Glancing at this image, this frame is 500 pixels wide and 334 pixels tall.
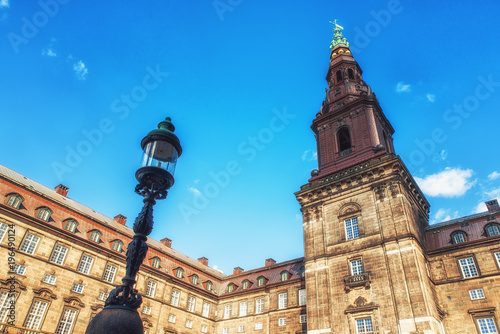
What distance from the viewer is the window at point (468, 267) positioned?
90.3ft

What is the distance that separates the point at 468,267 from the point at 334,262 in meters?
11.1

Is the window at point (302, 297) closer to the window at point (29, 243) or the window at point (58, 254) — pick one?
the window at point (58, 254)

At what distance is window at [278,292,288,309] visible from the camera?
37.7 metres

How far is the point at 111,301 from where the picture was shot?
6281 mm

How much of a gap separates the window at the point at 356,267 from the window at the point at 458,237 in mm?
9661

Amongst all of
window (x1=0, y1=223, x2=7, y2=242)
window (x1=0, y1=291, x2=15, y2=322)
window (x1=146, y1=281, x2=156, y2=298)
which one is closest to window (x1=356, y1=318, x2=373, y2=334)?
window (x1=146, y1=281, x2=156, y2=298)

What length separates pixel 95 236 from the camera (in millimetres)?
34219

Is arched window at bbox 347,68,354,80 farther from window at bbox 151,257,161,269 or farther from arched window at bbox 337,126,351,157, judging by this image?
window at bbox 151,257,161,269

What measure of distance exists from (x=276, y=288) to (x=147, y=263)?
1553 centimetres

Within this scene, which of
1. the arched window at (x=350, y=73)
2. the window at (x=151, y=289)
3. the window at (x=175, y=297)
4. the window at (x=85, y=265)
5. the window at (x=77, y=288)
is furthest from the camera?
the arched window at (x=350, y=73)

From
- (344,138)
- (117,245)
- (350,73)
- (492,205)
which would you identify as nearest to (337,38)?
(350,73)

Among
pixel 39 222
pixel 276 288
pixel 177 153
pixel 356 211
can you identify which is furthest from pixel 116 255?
pixel 177 153

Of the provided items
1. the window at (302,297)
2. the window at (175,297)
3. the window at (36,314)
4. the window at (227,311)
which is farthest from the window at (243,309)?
the window at (36,314)

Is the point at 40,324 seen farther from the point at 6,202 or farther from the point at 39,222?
the point at 6,202
